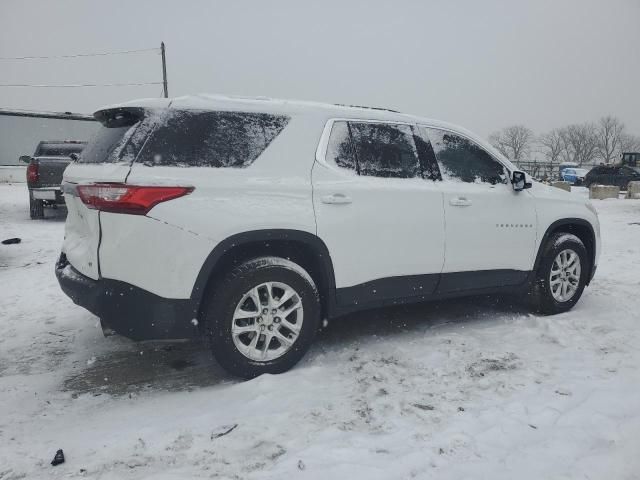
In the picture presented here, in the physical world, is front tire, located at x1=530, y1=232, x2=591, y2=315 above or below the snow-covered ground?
above

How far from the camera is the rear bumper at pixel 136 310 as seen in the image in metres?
2.87

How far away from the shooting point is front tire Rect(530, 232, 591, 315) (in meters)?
4.52

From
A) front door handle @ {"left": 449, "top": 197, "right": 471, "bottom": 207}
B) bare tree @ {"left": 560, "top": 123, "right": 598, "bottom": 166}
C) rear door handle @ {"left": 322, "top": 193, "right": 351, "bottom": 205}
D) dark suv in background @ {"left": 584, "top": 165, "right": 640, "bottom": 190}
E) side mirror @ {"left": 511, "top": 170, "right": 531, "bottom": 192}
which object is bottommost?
front door handle @ {"left": 449, "top": 197, "right": 471, "bottom": 207}

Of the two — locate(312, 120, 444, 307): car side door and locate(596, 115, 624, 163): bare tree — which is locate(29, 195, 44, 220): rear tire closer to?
locate(312, 120, 444, 307): car side door

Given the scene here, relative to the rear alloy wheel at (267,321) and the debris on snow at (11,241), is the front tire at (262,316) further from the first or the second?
the debris on snow at (11,241)

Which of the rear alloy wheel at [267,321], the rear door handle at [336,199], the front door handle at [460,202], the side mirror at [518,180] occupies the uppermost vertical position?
the side mirror at [518,180]

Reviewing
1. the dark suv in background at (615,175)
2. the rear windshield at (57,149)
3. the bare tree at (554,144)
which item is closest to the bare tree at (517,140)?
the bare tree at (554,144)

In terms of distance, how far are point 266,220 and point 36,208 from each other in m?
9.91

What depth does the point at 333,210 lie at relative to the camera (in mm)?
3320

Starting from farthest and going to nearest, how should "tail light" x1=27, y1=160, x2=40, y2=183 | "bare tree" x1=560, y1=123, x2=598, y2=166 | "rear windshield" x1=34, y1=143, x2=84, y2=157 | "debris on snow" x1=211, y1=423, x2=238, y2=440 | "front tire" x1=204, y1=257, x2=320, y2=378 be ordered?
1. "bare tree" x1=560, y1=123, x2=598, y2=166
2. "rear windshield" x1=34, y1=143, x2=84, y2=157
3. "tail light" x1=27, y1=160, x2=40, y2=183
4. "front tire" x1=204, y1=257, x2=320, y2=378
5. "debris on snow" x1=211, y1=423, x2=238, y2=440

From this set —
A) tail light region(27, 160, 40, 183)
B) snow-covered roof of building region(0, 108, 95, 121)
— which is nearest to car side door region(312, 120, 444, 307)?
tail light region(27, 160, 40, 183)

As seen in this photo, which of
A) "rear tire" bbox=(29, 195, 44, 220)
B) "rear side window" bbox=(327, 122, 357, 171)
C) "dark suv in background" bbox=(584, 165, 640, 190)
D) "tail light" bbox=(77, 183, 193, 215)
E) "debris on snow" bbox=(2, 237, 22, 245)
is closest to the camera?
"tail light" bbox=(77, 183, 193, 215)

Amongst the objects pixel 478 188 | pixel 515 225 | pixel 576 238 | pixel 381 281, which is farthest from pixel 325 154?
pixel 576 238

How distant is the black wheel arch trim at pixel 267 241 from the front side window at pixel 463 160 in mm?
1327
